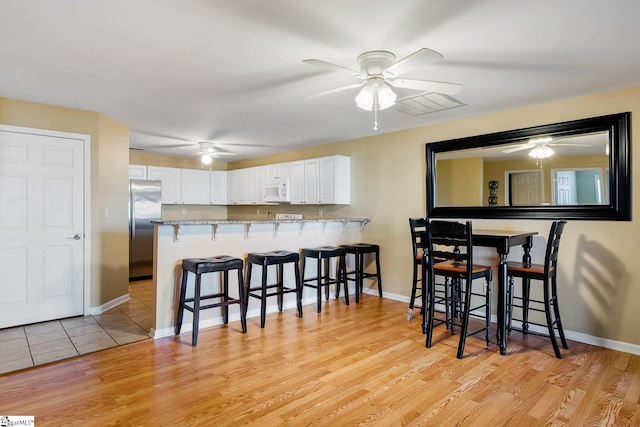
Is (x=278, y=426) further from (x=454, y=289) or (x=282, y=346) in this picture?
(x=454, y=289)

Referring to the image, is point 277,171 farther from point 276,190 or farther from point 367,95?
point 367,95

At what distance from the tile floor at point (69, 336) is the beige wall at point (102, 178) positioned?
38 cm

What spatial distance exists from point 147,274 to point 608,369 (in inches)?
238

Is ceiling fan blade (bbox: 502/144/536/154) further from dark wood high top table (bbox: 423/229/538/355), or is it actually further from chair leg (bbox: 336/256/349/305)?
chair leg (bbox: 336/256/349/305)

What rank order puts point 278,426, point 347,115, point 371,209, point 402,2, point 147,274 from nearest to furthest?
point 402,2
point 278,426
point 347,115
point 371,209
point 147,274

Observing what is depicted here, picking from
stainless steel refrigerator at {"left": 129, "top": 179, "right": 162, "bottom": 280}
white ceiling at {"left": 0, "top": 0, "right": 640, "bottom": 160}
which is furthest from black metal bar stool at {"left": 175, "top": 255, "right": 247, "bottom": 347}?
stainless steel refrigerator at {"left": 129, "top": 179, "right": 162, "bottom": 280}

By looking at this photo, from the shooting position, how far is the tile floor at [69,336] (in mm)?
2773

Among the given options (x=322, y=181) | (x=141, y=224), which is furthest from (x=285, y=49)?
(x=141, y=224)

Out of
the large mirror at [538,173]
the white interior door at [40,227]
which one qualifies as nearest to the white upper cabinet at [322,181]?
the large mirror at [538,173]

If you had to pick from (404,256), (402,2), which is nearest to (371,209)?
(404,256)

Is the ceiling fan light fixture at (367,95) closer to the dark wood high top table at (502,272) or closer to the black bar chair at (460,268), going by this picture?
the black bar chair at (460,268)

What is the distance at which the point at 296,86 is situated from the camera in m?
3.02

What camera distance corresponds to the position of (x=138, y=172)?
6332 millimetres

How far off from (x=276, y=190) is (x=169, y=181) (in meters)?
2.23
